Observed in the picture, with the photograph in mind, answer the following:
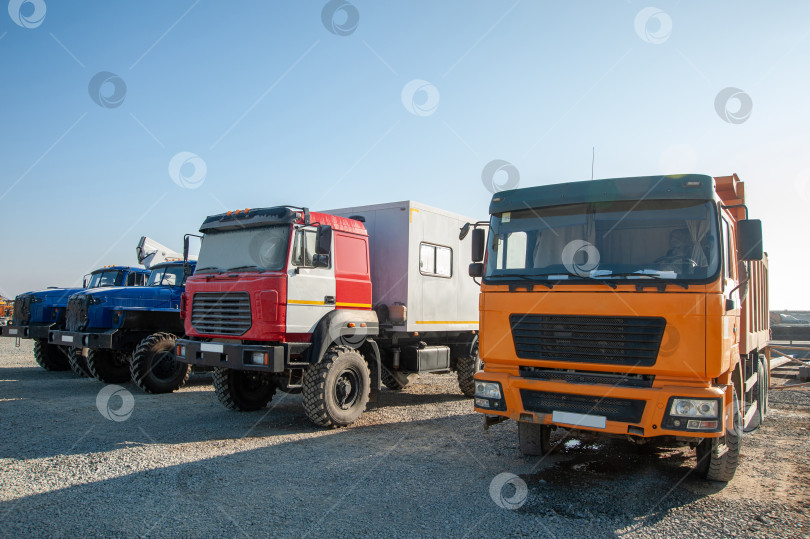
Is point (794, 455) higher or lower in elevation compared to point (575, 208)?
lower

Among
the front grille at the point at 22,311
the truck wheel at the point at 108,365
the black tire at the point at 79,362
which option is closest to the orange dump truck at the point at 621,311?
the truck wheel at the point at 108,365

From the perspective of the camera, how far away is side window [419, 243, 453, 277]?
9134mm

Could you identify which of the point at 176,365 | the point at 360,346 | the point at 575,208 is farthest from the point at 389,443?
the point at 176,365

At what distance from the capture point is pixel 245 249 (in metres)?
7.71

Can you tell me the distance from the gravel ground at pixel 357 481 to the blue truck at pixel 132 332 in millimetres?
1694

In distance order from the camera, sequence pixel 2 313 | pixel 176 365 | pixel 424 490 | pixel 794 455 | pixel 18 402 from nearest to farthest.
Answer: pixel 424 490 → pixel 794 455 → pixel 18 402 → pixel 176 365 → pixel 2 313

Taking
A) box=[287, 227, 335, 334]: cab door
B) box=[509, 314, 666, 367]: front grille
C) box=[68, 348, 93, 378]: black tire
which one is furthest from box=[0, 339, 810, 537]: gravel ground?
box=[68, 348, 93, 378]: black tire

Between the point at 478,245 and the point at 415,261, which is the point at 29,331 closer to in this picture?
the point at 415,261

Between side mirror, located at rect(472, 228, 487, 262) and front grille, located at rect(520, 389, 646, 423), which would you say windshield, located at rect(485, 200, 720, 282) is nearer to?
side mirror, located at rect(472, 228, 487, 262)

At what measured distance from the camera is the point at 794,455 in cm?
651

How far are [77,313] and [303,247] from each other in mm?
6329

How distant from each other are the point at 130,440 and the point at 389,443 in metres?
3.16

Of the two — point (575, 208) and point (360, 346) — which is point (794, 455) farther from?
point (360, 346)

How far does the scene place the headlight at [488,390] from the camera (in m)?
5.21
